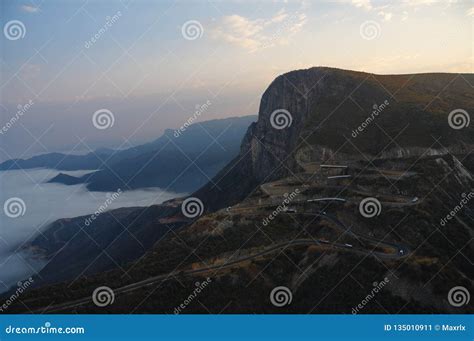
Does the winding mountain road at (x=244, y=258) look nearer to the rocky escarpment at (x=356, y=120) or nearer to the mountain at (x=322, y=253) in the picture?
the mountain at (x=322, y=253)

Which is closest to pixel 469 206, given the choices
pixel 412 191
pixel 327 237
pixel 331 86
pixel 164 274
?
pixel 412 191

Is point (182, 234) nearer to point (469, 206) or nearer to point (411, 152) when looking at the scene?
point (469, 206)

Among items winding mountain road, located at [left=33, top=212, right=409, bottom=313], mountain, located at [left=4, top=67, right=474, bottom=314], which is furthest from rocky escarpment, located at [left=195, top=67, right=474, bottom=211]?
winding mountain road, located at [left=33, top=212, right=409, bottom=313]

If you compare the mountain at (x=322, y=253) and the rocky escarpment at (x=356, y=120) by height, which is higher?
the rocky escarpment at (x=356, y=120)

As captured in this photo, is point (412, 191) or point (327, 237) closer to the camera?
→ point (327, 237)

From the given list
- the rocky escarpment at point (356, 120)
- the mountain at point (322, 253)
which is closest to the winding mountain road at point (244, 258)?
the mountain at point (322, 253)

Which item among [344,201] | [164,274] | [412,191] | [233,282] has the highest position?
[412,191]

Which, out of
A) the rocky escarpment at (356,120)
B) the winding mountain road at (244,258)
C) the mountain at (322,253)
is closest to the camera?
the mountain at (322,253)

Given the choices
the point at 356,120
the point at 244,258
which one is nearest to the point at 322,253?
the point at 244,258
